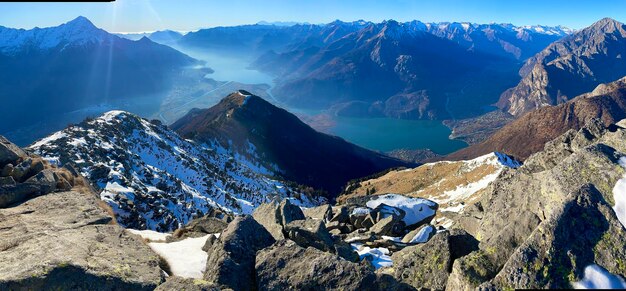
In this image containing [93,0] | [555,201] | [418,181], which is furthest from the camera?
[418,181]

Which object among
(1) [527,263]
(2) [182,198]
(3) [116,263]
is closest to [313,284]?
(1) [527,263]

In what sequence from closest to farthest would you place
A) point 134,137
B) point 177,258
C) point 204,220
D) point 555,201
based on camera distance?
point 555,201
point 177,258
point 204,220
point 134,137

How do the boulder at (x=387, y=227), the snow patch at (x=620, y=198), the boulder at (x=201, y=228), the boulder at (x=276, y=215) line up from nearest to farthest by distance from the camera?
the snow patch at (x=620, y=198), the boulder at (x=276, y=215), the boulder at (x=201, y=228), the boulder at (x=387, y=227)

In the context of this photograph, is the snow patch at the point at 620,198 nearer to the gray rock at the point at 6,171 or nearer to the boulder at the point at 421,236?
the boulder at the point at 421,236

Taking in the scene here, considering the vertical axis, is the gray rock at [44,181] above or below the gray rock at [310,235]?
below

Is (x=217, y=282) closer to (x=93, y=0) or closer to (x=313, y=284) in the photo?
(x=313, y=284)

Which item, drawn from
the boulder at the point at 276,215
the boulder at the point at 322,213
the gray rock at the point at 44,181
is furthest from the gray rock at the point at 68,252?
the boulder at the point at 322,213

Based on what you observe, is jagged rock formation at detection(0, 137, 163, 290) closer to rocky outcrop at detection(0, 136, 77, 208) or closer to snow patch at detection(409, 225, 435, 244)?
rocky outcrop at detection(0, 136, 77, 208)
